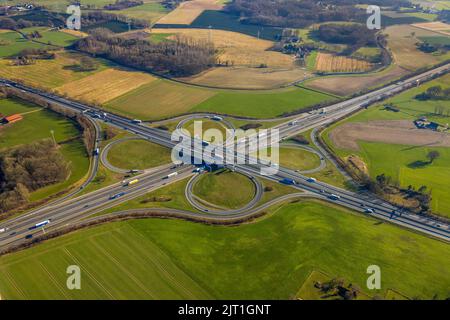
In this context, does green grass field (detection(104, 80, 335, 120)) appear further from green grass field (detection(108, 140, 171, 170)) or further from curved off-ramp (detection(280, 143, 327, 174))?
curved off-ramp (detection(280, 143, 327, 174))

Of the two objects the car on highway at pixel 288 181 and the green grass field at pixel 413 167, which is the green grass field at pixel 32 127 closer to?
the car on highway at pixel 288 181

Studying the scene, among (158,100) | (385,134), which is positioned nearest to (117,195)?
(158,100)

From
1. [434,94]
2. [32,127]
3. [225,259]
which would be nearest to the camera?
[225,259]

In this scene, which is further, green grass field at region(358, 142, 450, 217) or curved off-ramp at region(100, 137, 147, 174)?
curved off-ramp at region(100, 137, 147, 174)

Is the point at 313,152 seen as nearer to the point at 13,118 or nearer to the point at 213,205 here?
the point at 213,205

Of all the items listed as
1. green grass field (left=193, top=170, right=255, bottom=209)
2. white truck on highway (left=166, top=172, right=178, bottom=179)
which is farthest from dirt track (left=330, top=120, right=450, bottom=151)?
white truck on highway (left=166, top=172, right=178, bottom=179)

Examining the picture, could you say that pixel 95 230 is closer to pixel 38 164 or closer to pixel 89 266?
pixel 89 266
